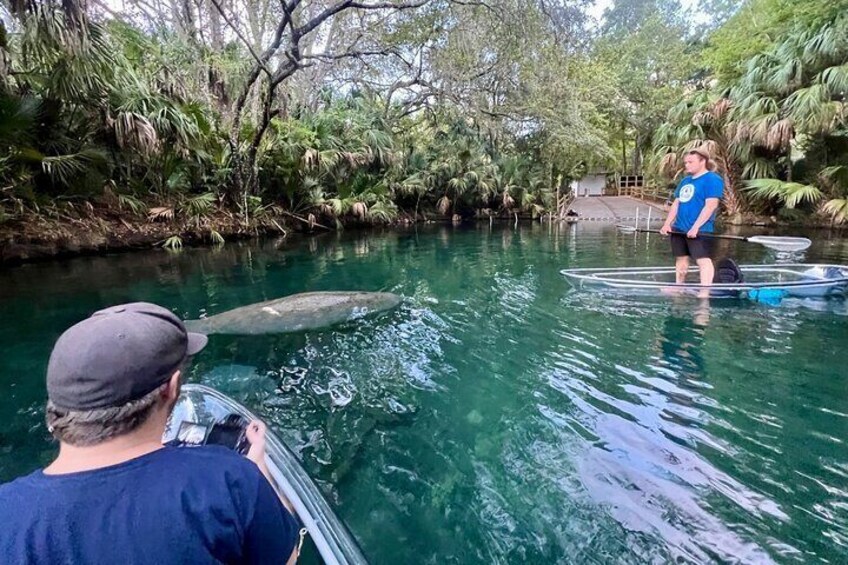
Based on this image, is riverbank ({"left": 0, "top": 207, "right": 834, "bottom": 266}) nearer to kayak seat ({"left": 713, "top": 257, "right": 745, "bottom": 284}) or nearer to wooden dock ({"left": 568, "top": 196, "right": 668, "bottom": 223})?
wooden dock ({"left": 568, "top": 196, "right": 668, "bottom": 223})

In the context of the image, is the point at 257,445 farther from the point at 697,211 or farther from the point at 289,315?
the point at 697,211

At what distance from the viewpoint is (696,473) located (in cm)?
273

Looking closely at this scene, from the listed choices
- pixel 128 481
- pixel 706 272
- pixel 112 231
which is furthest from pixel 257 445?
pixel 112 231

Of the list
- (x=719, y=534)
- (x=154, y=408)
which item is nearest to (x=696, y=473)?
(x=719, y=534)

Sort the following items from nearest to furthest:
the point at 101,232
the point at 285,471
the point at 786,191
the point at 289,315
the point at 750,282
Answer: the point at 285,471
the point at 289,315
the point at 750,282
the point at 101,232
the point at 786,191

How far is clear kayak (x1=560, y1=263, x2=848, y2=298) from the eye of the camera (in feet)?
20.2

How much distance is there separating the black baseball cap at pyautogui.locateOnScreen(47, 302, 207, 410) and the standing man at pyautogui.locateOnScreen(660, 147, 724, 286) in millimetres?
6486

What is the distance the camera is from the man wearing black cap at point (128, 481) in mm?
918

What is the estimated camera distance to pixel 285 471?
217cm

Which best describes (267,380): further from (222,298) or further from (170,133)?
(170,133)

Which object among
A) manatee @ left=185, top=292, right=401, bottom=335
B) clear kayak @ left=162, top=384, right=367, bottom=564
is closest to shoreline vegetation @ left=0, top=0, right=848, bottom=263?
manatee @ left=185, top=292, right=401, bottom=335

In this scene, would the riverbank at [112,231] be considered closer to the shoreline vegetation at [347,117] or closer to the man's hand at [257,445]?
the shoreline vegetation at [347,117]

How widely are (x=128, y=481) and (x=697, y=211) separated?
6.85 metres

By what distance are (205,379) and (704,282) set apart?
6.27m
